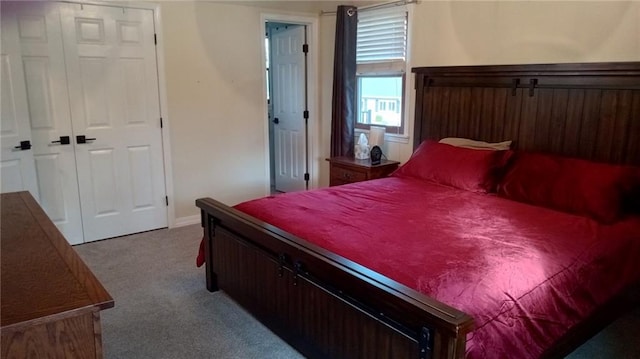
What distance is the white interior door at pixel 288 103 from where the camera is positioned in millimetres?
5359

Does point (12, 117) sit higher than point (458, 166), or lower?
higher

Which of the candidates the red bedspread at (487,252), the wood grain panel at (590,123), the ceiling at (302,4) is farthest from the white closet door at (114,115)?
the wood grain panel at (590,123)

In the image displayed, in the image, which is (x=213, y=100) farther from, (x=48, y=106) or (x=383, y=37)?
(x=383, y=37)

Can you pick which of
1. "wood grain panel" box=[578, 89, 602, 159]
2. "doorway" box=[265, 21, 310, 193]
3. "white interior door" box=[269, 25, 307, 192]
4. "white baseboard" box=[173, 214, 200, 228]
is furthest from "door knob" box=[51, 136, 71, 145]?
"wood grain panel" box=[578, 89, 602, 159]

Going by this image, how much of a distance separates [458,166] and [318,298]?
1735mm

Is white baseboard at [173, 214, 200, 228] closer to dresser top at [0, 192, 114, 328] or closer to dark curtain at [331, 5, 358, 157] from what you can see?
dark curtain at [331, 5, 358, 157]

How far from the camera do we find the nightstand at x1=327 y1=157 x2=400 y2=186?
431cm

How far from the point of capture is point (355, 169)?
4.42 metres

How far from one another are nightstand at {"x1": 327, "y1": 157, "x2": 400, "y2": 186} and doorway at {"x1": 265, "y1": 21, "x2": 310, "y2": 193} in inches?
34.7

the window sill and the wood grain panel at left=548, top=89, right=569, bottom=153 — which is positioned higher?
the wood grain panel at left=548, top=89, right=569, bottom=153

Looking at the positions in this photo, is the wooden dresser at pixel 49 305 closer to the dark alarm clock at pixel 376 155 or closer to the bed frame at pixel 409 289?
the bed frame at pixel 409 289

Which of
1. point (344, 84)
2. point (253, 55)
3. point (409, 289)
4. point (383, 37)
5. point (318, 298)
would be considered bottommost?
point (318, 298)

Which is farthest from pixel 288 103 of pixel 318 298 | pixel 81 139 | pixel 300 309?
pixel 318 298

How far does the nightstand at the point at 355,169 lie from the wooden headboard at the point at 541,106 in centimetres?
46
